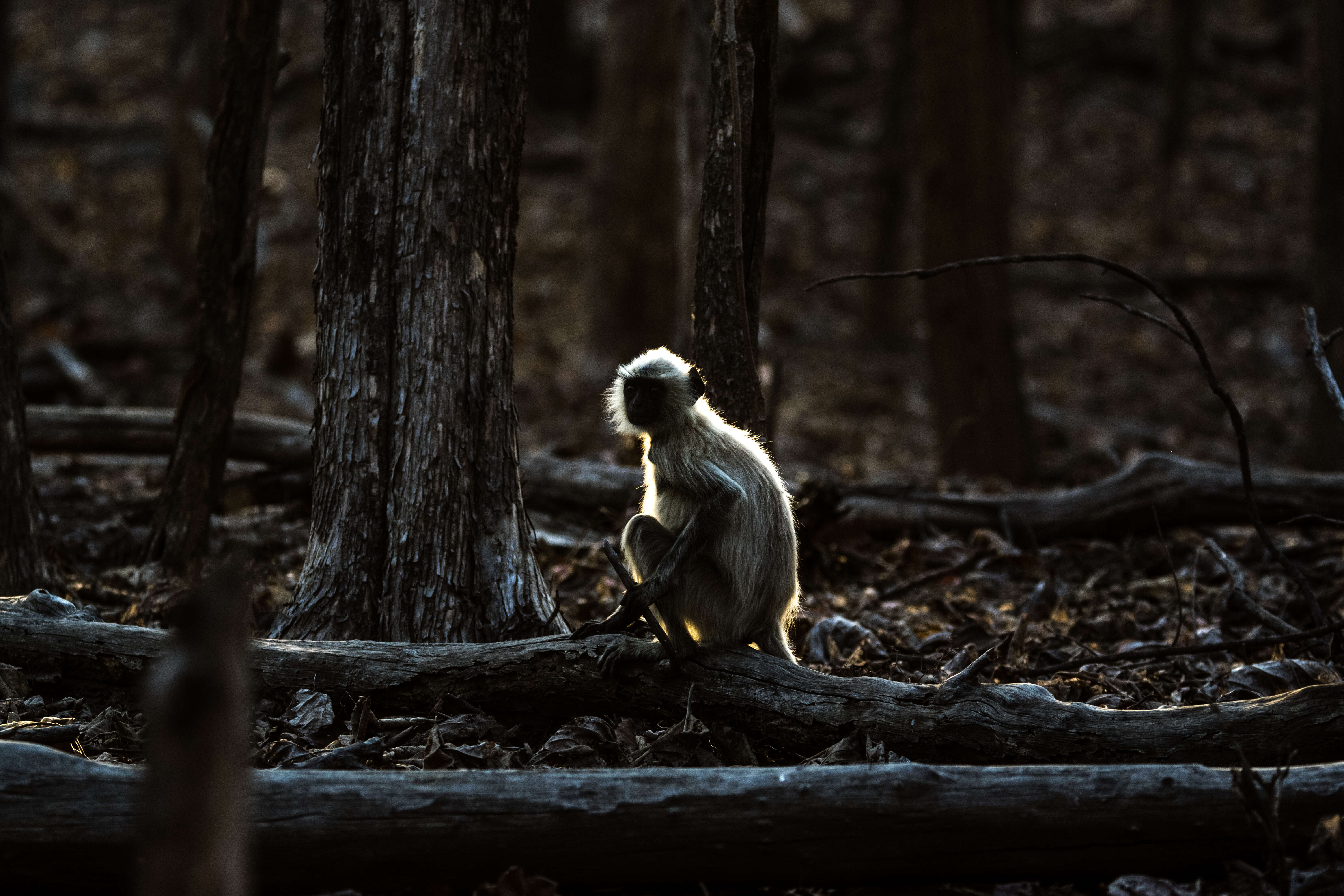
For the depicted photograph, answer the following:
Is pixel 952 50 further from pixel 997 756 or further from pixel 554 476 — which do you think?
pixel 997 756

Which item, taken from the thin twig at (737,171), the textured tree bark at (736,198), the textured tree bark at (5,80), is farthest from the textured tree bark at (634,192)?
the thin twig at (737,171)

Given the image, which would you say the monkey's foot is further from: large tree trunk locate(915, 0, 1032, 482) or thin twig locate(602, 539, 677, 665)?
large tree trunk locate(915, 0, 1032, 482)

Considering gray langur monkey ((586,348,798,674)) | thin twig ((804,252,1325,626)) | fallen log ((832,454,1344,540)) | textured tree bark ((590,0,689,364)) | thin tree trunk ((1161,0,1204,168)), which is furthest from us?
thin tree trunk ((1161,0,1204,168))

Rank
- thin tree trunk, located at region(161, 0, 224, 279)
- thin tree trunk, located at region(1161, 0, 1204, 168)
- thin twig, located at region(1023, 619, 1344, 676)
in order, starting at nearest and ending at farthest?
thin twig, located at region(1023, 619, 1344, 676) → thin tree trunk, located at region(161, 0, 224, 279) → thin tree trunk, located at region(1161, 0, 1204, 168)

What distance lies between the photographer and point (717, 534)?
404 cm

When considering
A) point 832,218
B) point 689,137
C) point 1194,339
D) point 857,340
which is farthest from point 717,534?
point 832,218

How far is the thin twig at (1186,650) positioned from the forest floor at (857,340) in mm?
294

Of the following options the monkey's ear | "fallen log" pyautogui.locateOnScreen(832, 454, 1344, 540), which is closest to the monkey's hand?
the monkey's ear

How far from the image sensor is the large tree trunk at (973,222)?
9.45 meters

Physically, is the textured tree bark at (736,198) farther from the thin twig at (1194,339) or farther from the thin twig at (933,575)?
the thin twig at (933,575)

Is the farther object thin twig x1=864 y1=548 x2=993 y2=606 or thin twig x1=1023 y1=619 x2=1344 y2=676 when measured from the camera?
thin twig x1=864 y1=548 x2=993 y2=606

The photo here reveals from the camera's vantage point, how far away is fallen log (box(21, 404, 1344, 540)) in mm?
6508

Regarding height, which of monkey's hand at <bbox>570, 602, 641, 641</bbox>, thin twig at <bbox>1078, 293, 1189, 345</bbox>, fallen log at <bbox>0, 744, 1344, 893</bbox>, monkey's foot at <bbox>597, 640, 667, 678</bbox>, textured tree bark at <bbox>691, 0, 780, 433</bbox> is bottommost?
fallen log at <bbox>0, 744, 1344, 893</bbox>

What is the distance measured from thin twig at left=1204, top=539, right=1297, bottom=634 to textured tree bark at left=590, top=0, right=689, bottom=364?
851cm
